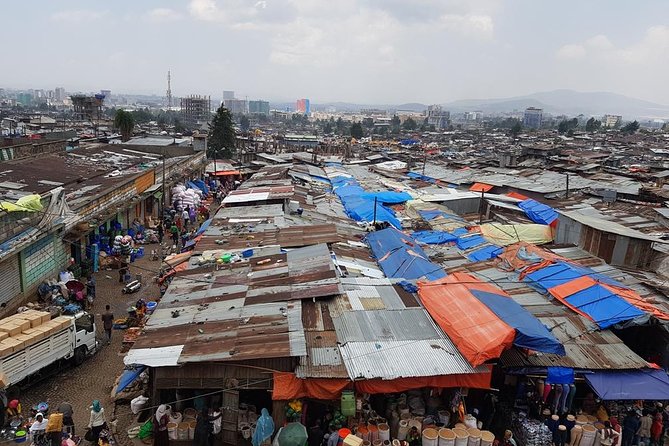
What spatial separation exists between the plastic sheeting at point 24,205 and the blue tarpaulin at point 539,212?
20.1 m

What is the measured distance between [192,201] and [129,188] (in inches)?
241

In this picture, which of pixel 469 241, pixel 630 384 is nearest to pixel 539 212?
pixel 469 241

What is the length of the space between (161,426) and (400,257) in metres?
8.24

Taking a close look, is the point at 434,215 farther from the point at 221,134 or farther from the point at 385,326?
the point at 221,134

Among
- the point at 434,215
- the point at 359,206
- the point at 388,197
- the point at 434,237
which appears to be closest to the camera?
the point at 434,237

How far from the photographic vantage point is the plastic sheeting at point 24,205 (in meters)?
13.4

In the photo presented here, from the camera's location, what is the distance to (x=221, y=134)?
54375mm

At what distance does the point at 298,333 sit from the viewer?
9.23 meters

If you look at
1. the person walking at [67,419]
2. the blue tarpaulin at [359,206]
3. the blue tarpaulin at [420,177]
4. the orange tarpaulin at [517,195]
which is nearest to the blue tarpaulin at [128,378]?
the person walking at [67,419]

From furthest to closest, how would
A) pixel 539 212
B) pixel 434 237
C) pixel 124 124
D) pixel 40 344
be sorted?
pixel 124 124
pixel 539 212
pixel 434 237
pixel 40 344

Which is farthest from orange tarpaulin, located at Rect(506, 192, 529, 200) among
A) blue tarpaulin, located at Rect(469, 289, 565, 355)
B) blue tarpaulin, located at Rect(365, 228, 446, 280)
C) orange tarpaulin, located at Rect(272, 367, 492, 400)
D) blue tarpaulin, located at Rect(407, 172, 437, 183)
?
orange tarpaulin, located at Rect(272, 367, 492, 400)

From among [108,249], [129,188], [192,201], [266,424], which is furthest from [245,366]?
[192,201]

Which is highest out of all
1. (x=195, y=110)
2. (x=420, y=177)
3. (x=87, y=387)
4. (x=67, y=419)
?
(x=195, y=110)

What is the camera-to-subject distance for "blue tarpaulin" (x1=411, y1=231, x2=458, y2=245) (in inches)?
724
